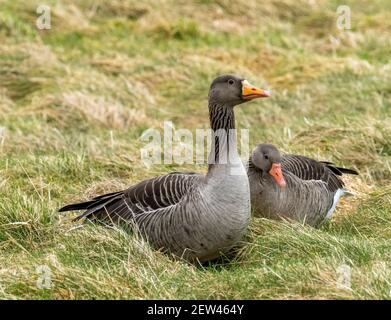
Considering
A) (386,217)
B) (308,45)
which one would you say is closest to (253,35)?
(308,45)

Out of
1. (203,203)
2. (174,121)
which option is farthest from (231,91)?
(174,121)

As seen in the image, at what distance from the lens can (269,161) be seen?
6797mm

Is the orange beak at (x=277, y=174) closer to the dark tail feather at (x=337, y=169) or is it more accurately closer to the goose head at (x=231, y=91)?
the goose head at (x=231, y=91)

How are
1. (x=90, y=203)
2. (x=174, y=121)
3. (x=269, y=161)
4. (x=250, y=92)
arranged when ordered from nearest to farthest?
(x=250, y=92), (x=90, y=203), (x=269, y=161), (x=174, y=121)

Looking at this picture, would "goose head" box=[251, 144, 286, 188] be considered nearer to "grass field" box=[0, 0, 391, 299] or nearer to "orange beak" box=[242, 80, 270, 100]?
"grass field" box=[0, 0, 391, 299]

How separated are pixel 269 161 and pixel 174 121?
440cm

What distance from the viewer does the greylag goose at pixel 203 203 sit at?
6078 mm

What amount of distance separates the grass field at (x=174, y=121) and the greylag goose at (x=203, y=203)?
20 cm

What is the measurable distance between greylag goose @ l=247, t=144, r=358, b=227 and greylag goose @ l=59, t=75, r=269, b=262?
548 mm

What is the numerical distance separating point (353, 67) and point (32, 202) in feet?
21.2

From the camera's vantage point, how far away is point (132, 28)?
14.5 m

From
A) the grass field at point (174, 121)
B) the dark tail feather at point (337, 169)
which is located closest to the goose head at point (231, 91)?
the grass field at point (174, 121)

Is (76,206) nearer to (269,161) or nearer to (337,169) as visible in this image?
(269,161)
